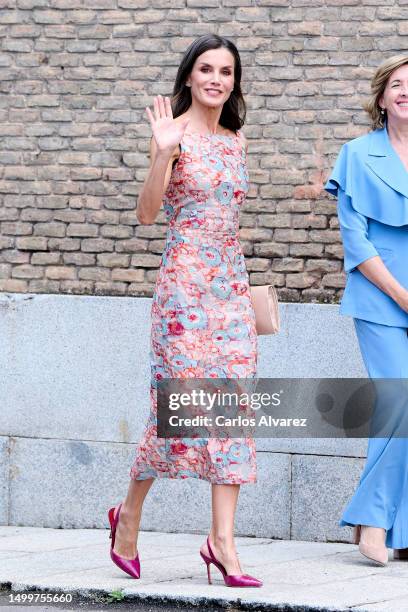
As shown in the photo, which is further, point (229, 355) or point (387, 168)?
point (387, 168)

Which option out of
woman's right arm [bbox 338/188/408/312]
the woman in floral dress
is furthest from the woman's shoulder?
the woman in floral dress

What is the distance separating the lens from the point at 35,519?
750 cm

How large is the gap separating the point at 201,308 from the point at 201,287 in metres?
0.08

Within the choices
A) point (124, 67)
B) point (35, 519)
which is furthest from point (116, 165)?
point (35, 519)

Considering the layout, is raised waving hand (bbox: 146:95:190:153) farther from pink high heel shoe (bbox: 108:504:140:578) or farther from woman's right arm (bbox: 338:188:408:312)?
pink high heel shoe (bbox: 108:504:140:578)

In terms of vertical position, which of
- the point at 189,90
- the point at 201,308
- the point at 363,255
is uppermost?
the point at 189,90

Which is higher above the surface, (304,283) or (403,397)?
(304,283)

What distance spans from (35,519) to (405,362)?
8.37 feet

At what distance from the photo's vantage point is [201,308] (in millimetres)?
5320

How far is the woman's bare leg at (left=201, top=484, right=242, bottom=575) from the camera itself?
→ 5211mm

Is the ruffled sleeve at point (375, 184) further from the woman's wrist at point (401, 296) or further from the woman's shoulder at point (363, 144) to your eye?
the woman's wrist at point (401, 296)

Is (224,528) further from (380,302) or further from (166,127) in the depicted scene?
(166,127)

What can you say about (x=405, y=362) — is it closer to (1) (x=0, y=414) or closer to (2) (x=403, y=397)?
(2) (x=403, y=397)

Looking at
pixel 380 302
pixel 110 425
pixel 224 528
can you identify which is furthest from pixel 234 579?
pixel 110 425
